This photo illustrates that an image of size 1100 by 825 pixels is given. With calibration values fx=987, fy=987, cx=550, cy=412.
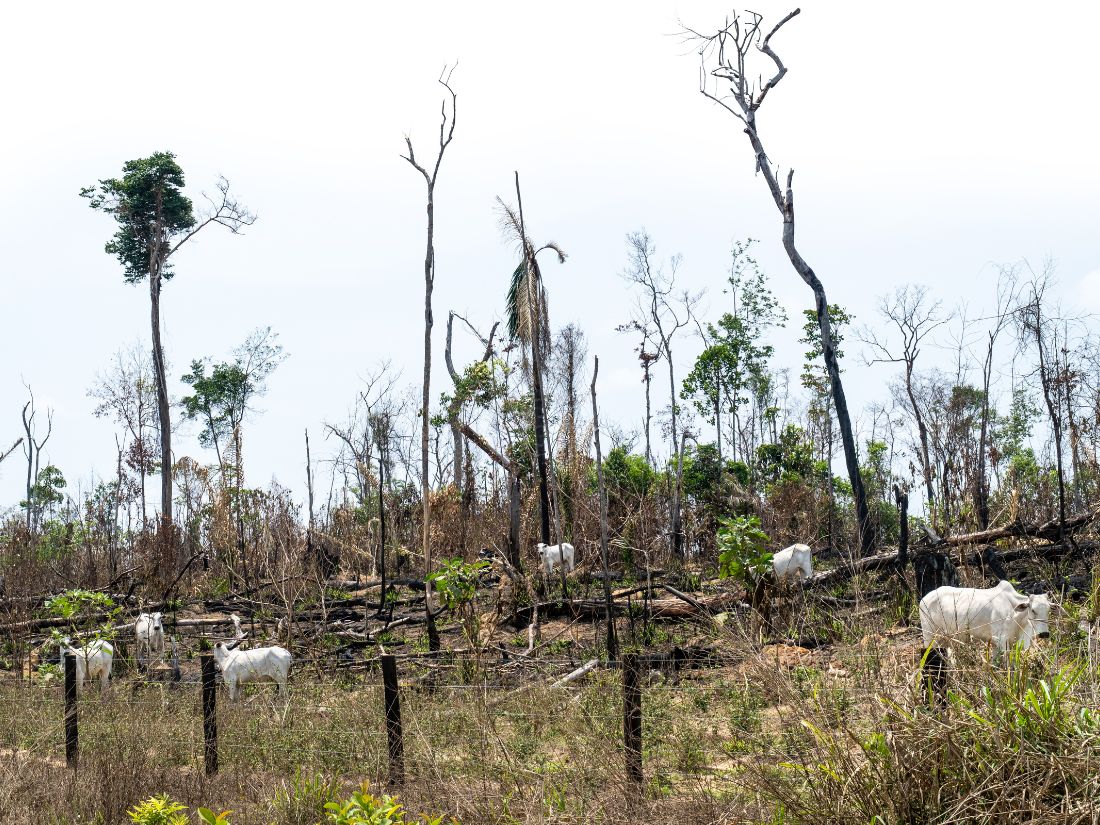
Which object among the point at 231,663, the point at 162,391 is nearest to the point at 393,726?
the point at 231,663

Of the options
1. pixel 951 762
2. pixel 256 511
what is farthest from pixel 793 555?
pixel 256 511

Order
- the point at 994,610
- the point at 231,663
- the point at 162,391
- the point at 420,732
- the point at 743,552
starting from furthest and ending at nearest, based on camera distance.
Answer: the point at 162,391, the point at 743,552, the point at 231,663, the point at 994,610, the point at 420,732

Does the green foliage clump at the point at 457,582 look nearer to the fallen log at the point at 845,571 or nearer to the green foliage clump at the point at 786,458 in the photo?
the fallen log at the point at 845,571

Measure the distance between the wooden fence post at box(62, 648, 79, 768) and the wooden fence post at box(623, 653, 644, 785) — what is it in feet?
16.7

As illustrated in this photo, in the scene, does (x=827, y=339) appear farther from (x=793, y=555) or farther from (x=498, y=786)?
(x=498, y=786)

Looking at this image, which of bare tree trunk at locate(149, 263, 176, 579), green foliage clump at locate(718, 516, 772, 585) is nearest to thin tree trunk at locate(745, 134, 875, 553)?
green foliage clump at locate(718, 516, 772, 585)

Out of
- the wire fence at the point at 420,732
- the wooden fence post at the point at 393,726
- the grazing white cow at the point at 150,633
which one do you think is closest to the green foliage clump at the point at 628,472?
the grazing white cow at the point at 150,633

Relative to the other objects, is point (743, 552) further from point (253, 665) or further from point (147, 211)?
point (147, 211)

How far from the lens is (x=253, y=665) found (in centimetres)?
1025

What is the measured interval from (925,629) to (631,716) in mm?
2905

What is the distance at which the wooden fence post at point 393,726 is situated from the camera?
6.61 metres

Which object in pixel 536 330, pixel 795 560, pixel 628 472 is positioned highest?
pixel 536 330

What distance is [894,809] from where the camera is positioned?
14.1 ft

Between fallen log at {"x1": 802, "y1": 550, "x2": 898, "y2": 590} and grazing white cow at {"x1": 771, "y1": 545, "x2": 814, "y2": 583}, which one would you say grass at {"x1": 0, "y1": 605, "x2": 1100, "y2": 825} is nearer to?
grazing white cow at {"x1": 771, "y1": 545, "x2": 814, "y2": 583}
